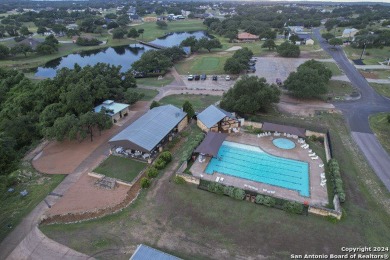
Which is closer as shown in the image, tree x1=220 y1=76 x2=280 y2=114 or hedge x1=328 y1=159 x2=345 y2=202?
hedge x1=328 y1=159 x2=345 y2=202

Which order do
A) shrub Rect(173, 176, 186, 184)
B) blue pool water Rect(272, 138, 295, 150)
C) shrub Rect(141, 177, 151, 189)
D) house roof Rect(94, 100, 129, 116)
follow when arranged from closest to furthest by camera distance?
shrub Rect(141, 177, 151, 189)
shrub Rect(173, 176, 186, 184)
blue pool water Rect(272, 138, 295, 150)
house roof Rect(94, 100, 129, 116)

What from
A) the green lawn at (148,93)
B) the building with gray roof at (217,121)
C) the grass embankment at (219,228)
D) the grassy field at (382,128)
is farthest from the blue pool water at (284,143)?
the green lawn at (148,93)

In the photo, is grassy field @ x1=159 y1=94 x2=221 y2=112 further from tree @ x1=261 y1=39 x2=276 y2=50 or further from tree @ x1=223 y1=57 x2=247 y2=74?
tree @ x1=261 y1=39 x2=276 y2=50

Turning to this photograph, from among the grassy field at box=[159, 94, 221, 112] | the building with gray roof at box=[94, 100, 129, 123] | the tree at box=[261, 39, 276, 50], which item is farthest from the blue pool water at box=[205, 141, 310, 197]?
the tree at box=[261, 39, 276, 50]

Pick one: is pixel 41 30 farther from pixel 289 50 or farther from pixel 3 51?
pixel 289 50

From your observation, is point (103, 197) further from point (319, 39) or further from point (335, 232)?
point (319, 39)

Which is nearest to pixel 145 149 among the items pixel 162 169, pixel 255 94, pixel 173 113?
pixel 162 169

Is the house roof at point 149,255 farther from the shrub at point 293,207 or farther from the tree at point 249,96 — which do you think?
the tree at point 249,96
